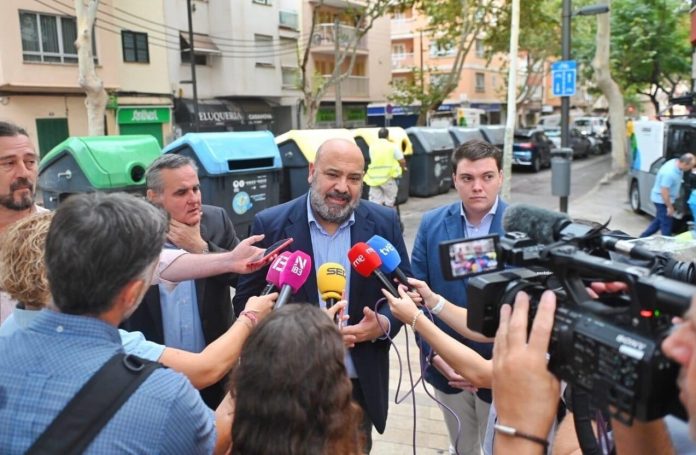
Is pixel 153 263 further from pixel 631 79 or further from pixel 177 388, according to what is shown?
pixel 631 79

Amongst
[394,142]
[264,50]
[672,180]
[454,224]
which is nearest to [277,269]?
[454,224]

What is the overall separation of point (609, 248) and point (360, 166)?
1548mm

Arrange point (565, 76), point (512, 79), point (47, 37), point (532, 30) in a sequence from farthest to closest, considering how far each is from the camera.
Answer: point (532, 30) → point (47, 37) → point (512, 79) → point (565, 76)

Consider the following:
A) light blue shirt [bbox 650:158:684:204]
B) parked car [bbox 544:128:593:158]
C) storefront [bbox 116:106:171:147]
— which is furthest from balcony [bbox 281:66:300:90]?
light blue shirt [bbox 650:158:684:204]

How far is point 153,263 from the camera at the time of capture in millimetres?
1530

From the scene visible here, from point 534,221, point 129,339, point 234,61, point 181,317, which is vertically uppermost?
point 234,61

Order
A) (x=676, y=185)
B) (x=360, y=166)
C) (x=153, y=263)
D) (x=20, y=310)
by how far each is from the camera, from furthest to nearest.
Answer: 1. (x=676, y=185)
2. (x=360, y=166)
3. (x=20, y=310)
4. (x=153, y=263)

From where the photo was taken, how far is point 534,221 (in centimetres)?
174

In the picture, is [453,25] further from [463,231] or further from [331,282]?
[331,282]

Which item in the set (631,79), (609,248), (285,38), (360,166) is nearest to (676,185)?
(360,166)

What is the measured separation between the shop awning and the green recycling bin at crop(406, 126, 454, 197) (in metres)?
12.0

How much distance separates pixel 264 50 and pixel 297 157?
16.9 meters

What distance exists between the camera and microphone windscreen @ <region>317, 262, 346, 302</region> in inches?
94.1

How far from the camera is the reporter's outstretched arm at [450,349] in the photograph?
198cm
